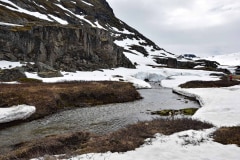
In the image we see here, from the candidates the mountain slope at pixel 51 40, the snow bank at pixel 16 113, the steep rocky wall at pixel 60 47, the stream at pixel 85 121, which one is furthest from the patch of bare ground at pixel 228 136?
the mountain slope at pixel 51 40

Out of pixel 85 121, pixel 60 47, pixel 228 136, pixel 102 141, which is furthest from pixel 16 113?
pixel 60 47

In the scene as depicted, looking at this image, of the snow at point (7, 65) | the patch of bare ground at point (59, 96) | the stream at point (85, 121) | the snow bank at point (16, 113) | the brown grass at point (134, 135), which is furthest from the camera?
the snow at point (7, 65)

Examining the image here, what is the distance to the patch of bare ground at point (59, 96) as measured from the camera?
31.3 m

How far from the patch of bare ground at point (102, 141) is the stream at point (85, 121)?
9.79ft

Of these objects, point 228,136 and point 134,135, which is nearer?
point 228,136

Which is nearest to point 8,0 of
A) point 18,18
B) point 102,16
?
point 18,18

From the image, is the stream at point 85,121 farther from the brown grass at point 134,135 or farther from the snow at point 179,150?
the snow at point 179,150

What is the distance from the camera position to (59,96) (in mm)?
36719

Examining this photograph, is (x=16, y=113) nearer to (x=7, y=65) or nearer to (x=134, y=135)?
(x=134, y=135)

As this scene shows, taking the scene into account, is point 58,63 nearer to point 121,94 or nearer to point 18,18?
point 18,18

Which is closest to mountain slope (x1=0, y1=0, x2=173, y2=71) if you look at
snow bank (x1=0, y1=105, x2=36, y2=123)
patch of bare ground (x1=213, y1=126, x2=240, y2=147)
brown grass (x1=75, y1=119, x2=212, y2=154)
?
snow bank (x1=0, y1=105, x2=36, y2=123)

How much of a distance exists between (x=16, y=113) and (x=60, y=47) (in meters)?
46.8

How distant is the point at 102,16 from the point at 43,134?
457 ft

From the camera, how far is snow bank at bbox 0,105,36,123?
2600cm
